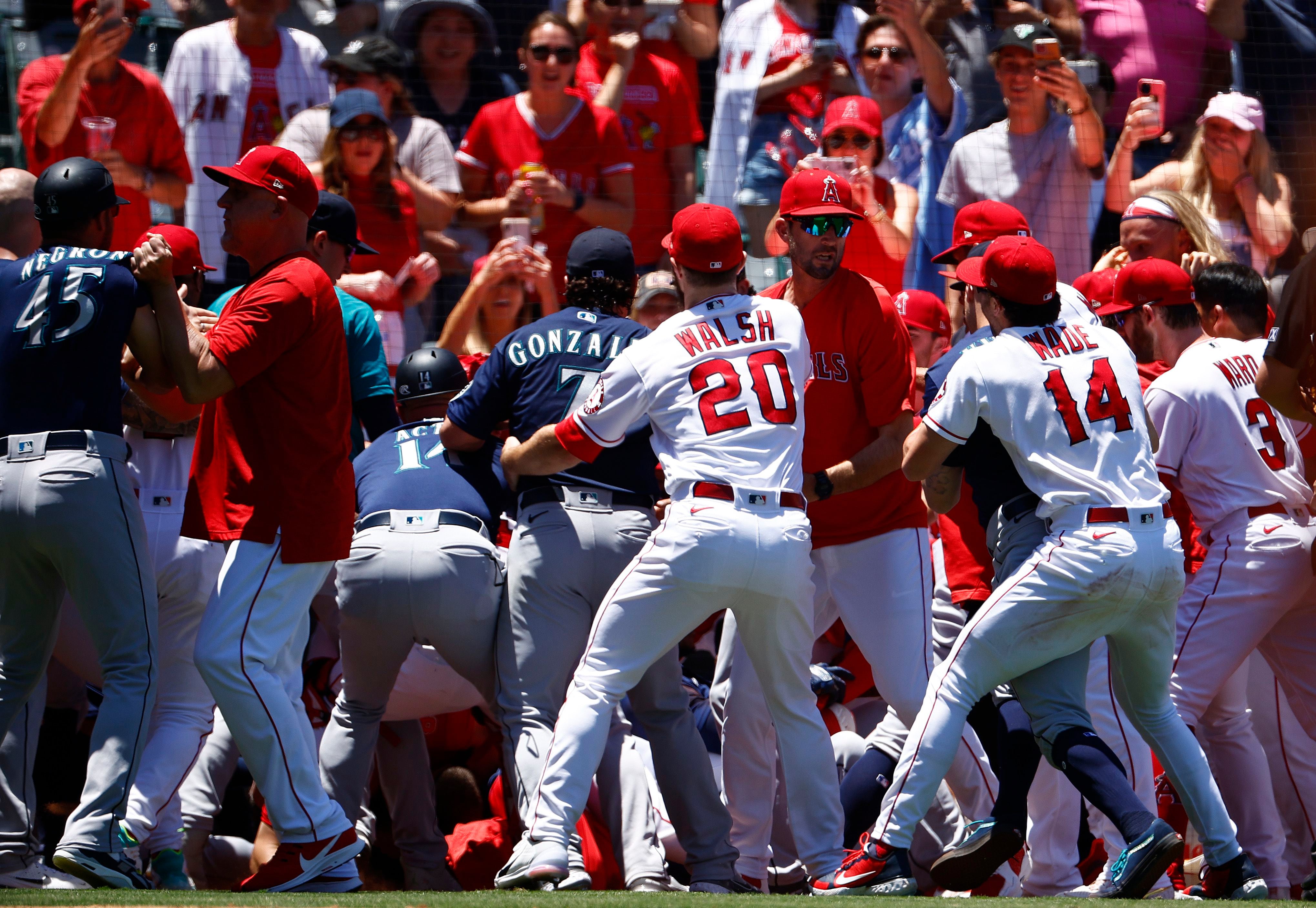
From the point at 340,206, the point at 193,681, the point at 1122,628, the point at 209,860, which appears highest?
the point at 340,206

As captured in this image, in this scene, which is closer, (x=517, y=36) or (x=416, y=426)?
(x=416, y=426)

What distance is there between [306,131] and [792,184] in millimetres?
3461

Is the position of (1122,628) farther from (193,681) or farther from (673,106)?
(673,106)

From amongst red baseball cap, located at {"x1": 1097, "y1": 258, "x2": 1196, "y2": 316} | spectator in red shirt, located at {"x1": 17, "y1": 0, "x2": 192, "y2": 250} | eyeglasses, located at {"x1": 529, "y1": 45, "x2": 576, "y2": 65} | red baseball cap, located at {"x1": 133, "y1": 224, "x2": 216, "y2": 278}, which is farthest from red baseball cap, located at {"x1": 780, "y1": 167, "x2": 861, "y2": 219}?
spectator in red shirt, located at {"x1": 17, "y1": 0, "x2": 192, "y2": 250}

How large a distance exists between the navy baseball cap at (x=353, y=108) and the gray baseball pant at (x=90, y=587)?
3.13 meters

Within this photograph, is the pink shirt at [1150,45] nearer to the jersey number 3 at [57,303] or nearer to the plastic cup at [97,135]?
the plastic cup at [97,135]

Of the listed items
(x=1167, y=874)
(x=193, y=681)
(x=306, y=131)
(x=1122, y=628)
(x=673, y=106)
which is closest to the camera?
(x=1122, y=628)

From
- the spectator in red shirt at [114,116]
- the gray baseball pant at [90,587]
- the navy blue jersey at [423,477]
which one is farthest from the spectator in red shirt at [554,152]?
the gray baseball pant at [90,587]

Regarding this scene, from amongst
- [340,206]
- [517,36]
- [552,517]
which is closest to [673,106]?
[517,36]

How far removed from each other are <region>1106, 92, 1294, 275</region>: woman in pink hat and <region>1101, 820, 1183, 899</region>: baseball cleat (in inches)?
163

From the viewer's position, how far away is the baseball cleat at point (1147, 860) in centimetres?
396

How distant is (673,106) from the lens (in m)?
8.30

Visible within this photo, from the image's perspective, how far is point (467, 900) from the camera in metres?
3.70

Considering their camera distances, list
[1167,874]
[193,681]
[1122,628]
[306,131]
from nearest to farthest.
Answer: [1122,628] < [1167,874] < [193,681] < [306,131]
